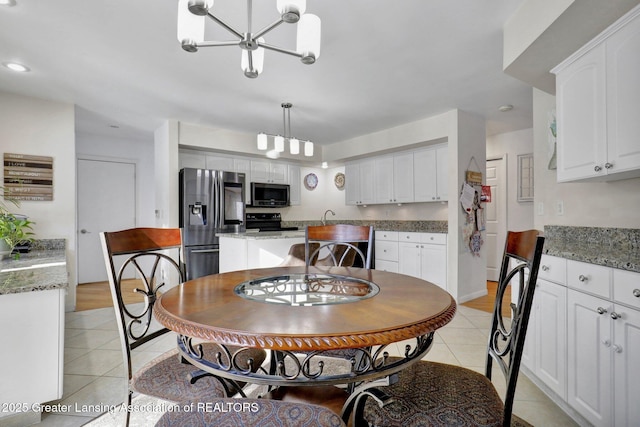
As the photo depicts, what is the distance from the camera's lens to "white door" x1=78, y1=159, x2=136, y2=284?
503cm

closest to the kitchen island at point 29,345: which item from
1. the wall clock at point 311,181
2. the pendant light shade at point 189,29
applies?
the pendant light shade at point 189,29

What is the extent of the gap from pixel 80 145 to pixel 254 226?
2902 millimetres

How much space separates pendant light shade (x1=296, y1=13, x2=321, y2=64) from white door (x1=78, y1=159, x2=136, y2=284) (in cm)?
494

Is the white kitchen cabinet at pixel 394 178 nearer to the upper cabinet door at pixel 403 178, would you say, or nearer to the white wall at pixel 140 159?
the upper cabinet door at pixel 403 178

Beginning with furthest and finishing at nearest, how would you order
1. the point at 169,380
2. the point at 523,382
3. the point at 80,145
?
the point at 80,145 → the point at 523,382 → the point at 169,380

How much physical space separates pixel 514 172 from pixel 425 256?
2011 mm

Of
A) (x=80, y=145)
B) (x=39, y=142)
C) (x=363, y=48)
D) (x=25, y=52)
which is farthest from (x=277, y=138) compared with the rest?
(x=80, y=145)

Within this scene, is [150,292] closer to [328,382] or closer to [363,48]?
[328,382]

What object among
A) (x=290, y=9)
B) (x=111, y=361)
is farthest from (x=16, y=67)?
(x=290, y=9)

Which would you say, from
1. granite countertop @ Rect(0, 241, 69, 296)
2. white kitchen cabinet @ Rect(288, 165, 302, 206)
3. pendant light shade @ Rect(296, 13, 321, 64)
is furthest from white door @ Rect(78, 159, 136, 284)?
pendant light shade @ Rect(296, 13, 321, 64)

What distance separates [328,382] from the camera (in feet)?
2.74

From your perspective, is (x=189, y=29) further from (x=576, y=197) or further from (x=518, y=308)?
(x=576, y=197)

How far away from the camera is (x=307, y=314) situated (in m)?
0.93

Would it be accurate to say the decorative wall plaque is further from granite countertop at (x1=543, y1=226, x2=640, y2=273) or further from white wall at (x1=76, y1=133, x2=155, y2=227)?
granite countertop at (x1=543, y1=226, x2=640, y2=273)
